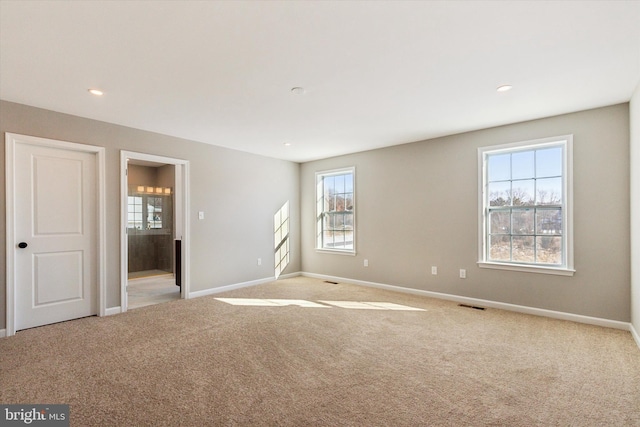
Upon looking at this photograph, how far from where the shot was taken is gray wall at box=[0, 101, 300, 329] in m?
3.50

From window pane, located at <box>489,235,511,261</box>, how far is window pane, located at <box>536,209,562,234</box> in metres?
0.39

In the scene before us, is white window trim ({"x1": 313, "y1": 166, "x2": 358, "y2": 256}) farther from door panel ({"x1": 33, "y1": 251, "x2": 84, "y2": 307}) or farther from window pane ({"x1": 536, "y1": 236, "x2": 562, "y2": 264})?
door panel ({"x1": 33, "y1": 251, "x2": 84, "y2": 307})

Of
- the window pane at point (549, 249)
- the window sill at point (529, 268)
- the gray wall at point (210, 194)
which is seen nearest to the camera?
the gray wall at point (210, 194)

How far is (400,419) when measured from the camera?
188 cm

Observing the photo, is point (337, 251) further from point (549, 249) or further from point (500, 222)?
point (549, 249)

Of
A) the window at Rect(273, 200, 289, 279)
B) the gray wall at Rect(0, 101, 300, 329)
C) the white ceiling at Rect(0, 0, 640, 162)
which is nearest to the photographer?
the white ceiling at Rect(0, 0, 640, 162)

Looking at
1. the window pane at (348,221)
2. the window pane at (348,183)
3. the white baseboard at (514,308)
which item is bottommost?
the white baseboard at (514,308)

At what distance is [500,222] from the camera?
427cm

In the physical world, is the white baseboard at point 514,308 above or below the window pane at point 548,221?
below

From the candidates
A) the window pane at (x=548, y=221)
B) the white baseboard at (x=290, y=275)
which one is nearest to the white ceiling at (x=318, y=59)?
the window pane at (x=548, y=221)

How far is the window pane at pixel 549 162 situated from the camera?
12.5 ft

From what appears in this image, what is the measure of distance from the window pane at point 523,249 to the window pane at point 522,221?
0.30 ft

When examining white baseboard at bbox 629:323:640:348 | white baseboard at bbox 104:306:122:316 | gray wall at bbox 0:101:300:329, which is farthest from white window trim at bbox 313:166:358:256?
white baseboard at bbox 629:323:640:348

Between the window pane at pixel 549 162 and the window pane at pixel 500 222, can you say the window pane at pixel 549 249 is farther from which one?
the window pane at pixel 549 162
